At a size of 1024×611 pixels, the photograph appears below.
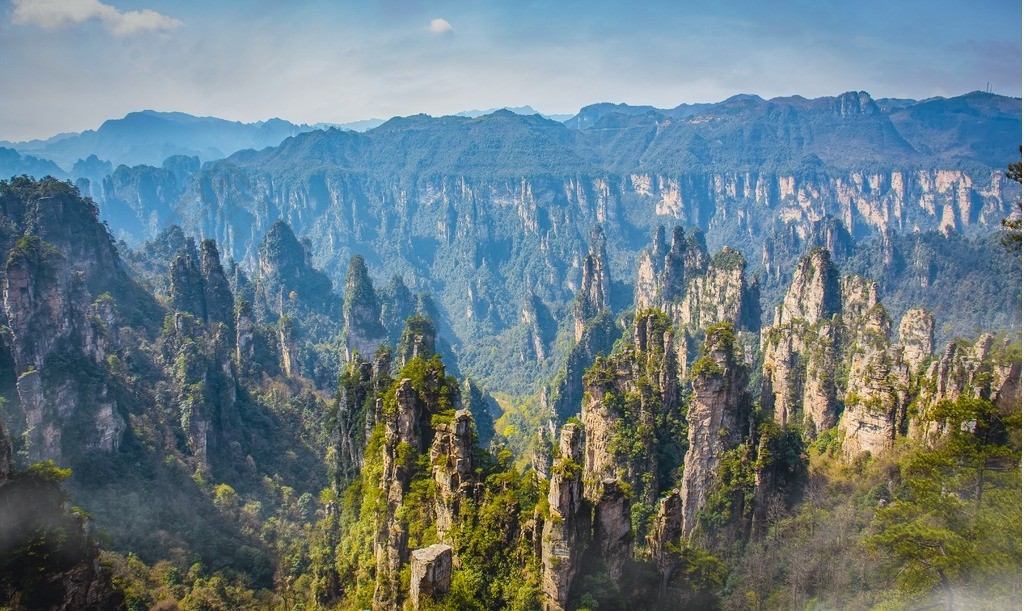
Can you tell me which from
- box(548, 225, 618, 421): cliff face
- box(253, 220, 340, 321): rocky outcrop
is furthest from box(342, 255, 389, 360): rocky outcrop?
box(548, 225, 618, 421): cliff face

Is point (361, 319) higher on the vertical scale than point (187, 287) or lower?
lower

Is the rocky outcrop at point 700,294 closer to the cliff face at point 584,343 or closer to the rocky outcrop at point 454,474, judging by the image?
the cliff face at point 584,343

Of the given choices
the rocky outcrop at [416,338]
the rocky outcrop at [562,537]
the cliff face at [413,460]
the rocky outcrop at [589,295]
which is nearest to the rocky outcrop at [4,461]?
the cliff face at [413,460]

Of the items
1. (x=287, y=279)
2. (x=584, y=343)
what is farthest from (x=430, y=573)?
(x=287, y=279)

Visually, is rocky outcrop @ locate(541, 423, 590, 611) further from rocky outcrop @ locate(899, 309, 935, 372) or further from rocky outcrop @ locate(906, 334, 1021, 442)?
rocky outcrop @ locate(899, 309, 935, 372)

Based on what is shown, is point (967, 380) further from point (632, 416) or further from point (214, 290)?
point (214, 290)
